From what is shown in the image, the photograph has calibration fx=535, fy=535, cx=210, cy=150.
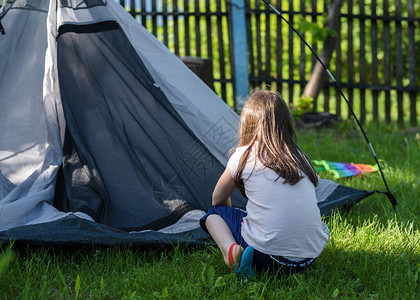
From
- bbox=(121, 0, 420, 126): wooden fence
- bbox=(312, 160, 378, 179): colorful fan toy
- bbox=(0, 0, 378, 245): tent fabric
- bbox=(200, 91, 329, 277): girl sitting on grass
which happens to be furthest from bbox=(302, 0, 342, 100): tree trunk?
bbox=(200, 91, 329, 277): girl sitting on grass

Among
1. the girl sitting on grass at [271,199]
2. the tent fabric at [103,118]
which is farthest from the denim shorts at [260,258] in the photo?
the tent fabric at [103,118]

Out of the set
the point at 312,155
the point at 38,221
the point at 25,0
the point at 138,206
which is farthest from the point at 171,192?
the point at 312,155

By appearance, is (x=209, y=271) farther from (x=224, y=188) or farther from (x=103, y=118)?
(x=103, y=118)

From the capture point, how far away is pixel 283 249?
6.74 feet

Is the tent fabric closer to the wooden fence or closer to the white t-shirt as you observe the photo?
the white t-shirt

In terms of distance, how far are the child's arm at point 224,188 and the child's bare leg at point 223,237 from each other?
0.08m

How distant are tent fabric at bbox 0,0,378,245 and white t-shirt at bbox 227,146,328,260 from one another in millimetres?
768

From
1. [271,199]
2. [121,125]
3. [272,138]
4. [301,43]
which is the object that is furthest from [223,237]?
[301,43]

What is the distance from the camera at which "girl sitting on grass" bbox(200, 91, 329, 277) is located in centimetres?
205

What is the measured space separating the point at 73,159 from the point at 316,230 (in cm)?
150

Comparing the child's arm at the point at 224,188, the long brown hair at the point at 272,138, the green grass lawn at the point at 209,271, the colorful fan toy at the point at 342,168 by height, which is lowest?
the green grass lawn at the point at 209,271

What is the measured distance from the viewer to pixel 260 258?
2082 mm

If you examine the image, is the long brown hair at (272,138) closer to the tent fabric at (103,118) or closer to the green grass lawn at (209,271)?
the green grass lawn at (209,271)

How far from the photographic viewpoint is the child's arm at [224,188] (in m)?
2.19
